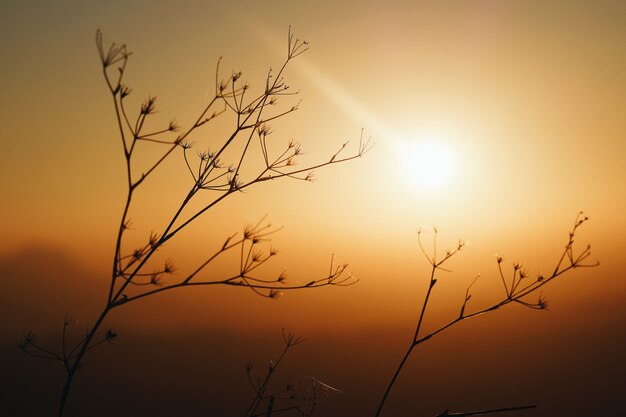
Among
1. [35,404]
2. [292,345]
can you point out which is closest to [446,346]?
[35,404]

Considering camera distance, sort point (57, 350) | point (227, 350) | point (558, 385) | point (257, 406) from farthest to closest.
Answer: point (558, 385) → point (227, 350) → point (257, 406) → point (57, 350)

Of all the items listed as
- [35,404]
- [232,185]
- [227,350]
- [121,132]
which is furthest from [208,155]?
[35,404]

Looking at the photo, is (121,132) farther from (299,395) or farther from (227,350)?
(227,350)

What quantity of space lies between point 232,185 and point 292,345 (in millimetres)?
1294

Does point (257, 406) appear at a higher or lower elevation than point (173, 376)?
lower

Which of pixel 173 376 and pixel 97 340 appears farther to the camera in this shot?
pixel 173 376

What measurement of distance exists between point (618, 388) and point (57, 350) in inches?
1685

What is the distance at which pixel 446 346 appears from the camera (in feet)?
109

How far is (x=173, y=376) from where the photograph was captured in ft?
118

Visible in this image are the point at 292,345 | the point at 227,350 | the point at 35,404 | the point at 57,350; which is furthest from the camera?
the point at 35,404

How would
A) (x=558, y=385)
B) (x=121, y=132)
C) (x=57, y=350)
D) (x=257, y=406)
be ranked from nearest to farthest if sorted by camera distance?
(x=121, y=132) < (x=57, y=350) < (x=257, y=406) < (x=558, y=385)

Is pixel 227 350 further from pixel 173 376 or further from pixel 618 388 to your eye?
pixel 618 388

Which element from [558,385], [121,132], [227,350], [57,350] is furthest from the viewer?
[558,385]

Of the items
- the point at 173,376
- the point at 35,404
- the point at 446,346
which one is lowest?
the point at 35,404
